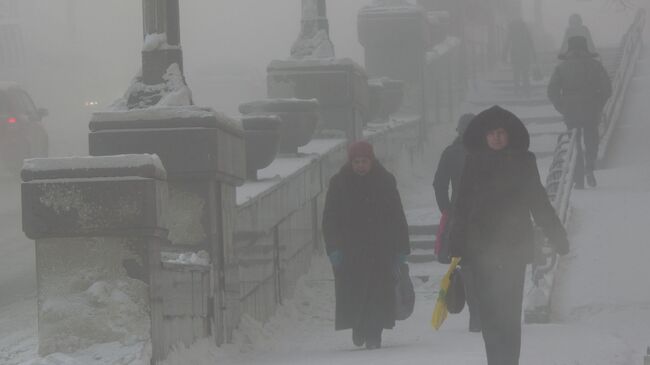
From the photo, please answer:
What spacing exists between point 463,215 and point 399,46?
18064mm

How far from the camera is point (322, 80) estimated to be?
18625 millimetres

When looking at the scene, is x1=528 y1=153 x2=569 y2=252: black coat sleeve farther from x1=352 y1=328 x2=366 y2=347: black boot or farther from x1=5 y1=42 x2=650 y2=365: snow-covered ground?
x1=352 y1=328 x2=366 y2=347: black boot

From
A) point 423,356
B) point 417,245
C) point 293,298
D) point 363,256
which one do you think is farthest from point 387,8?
point 423,356

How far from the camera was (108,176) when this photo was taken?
9336 mm

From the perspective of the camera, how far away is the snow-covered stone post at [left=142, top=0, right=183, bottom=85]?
11.1 metres

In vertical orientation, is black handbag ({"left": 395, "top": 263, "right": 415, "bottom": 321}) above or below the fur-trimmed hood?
below

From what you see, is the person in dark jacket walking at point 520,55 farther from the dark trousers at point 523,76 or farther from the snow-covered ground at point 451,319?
the snow-covered ground at point 451,319

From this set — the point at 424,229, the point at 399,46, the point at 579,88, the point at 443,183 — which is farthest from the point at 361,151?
the point at 399,46

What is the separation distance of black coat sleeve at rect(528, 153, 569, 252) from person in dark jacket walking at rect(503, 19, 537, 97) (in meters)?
23.3

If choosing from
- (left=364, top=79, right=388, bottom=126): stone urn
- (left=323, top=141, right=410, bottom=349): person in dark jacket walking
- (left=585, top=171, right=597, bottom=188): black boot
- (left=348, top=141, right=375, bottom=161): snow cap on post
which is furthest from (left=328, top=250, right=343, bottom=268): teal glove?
(left=364, top=79, right=388, bottom=126): stone urn

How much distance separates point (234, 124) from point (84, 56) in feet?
198

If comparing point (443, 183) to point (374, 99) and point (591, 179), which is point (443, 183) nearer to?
point (591, 179)

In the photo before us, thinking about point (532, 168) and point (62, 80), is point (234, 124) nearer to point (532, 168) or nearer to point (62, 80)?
point (532, 168)

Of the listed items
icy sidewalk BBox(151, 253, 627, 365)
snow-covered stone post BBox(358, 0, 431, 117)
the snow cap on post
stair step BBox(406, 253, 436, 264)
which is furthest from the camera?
snow-covered stone post BBox(358, 0, 431, 117)
